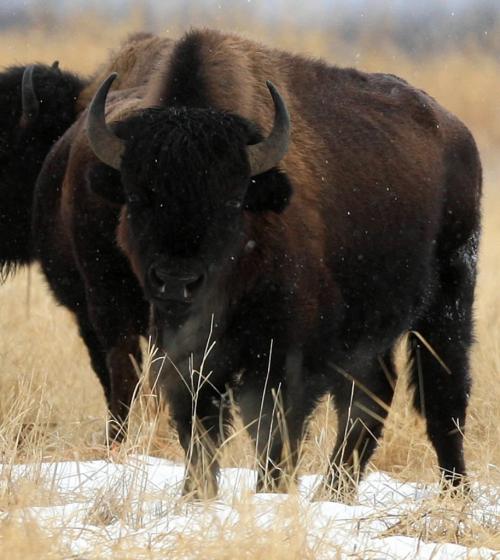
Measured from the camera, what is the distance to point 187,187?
5.77m

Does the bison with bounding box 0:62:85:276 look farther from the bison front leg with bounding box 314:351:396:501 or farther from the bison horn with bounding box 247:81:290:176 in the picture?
the bison horn with bounding box 247:81:290:176

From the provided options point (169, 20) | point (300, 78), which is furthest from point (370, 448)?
point (169, 20)

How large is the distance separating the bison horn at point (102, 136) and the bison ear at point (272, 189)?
0.59m

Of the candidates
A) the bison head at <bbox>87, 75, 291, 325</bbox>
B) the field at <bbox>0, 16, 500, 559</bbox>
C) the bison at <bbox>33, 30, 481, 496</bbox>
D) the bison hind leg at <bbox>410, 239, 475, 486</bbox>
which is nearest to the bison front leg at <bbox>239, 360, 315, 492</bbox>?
the bison at <bbox>33, 30, 481, 496</bbox>

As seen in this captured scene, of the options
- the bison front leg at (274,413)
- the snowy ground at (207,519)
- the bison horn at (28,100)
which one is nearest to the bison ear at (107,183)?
the bison front leg at (274,413)

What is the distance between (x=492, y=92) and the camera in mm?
25656

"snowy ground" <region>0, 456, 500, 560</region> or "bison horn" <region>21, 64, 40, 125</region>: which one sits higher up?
"bison horn" <region>21, 64, 40, 125</region>

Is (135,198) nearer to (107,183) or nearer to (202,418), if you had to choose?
(107,183)

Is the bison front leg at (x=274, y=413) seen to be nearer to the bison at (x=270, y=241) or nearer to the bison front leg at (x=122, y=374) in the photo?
the bison at (x=270, y=241)

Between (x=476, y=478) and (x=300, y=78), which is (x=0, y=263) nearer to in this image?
(x=300, y=78)

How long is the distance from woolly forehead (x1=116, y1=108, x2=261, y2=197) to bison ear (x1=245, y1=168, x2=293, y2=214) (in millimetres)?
128

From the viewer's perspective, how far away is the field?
4.23 meters

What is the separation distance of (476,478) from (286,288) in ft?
3.89

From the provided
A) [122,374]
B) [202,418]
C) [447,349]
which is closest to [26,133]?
[122,374]
